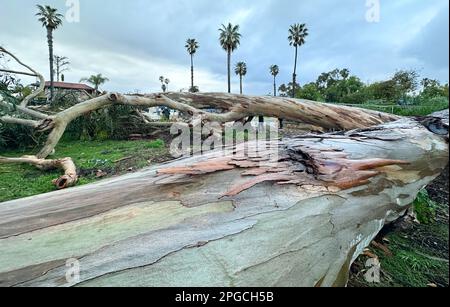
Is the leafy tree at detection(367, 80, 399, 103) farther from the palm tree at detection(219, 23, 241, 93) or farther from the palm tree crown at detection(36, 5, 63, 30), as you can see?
the palm tree crown at detection(36, 5, 63, 30)

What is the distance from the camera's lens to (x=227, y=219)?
1.55 metres

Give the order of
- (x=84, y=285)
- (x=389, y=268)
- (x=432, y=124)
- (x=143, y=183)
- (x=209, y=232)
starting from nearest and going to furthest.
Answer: (x=84, y=285) → (x=209, y=232) → (x=143, y=183) → (x=389, y=268) → (x=432, y=124)

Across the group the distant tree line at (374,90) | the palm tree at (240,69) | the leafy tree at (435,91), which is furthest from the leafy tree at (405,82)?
the palm tree at (240,69)

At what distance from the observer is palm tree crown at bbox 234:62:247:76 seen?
4241 centimetres

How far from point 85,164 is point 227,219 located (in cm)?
526

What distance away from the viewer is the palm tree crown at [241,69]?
42406 millimetres

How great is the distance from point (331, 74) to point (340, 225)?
139 ft

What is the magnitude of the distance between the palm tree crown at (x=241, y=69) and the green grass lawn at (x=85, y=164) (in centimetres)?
3644

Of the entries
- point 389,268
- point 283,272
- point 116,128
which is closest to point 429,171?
point 389,268

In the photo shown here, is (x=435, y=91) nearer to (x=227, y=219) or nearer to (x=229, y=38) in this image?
(x=227, y=219)

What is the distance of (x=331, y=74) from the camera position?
40219 millimetres

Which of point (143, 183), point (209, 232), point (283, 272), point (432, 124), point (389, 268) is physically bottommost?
point (389, 268)

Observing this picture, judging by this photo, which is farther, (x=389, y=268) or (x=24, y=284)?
(x=389, y=268)

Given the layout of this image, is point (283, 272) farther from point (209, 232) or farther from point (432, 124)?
point (432, 124)
